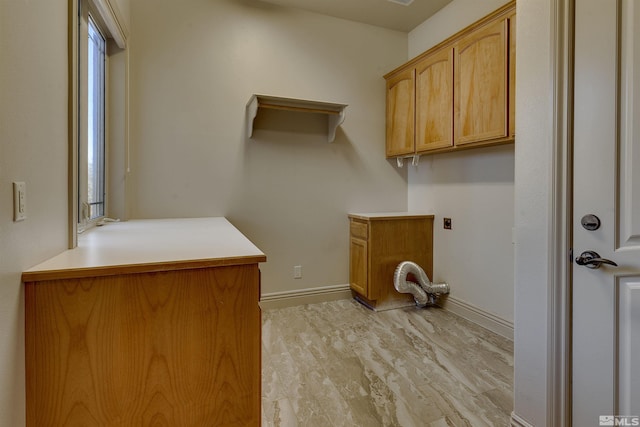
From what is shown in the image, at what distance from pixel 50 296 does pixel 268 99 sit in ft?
7.02

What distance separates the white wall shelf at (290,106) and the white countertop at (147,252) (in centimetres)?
140

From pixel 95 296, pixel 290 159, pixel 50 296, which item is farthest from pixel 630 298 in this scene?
pixel 290 159

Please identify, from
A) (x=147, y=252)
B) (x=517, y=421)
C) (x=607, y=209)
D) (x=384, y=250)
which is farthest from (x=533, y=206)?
(x=384, y=250)

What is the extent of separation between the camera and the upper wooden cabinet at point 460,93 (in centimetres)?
213

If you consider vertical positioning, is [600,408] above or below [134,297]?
below

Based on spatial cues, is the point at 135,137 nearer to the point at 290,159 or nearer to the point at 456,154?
the point at 290,159

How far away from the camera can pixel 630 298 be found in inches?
44.3

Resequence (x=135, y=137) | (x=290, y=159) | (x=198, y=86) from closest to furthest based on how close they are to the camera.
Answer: (x=135, y=137) < (x=198, y=86) < (x=290, y=159)

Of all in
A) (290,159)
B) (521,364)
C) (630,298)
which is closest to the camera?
(630,298)

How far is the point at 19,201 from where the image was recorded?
0.91 meters

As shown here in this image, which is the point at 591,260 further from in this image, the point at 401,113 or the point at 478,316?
the point at 401,113

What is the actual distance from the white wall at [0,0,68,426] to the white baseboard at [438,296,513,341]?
9.00 feet

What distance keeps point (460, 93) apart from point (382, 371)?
2.05 meters

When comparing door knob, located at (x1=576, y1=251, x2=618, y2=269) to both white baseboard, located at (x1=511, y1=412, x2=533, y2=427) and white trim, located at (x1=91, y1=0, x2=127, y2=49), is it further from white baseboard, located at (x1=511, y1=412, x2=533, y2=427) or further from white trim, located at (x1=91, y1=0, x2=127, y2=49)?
white trim, located at (x1=91, y1=0, x2=127, y2=49)
